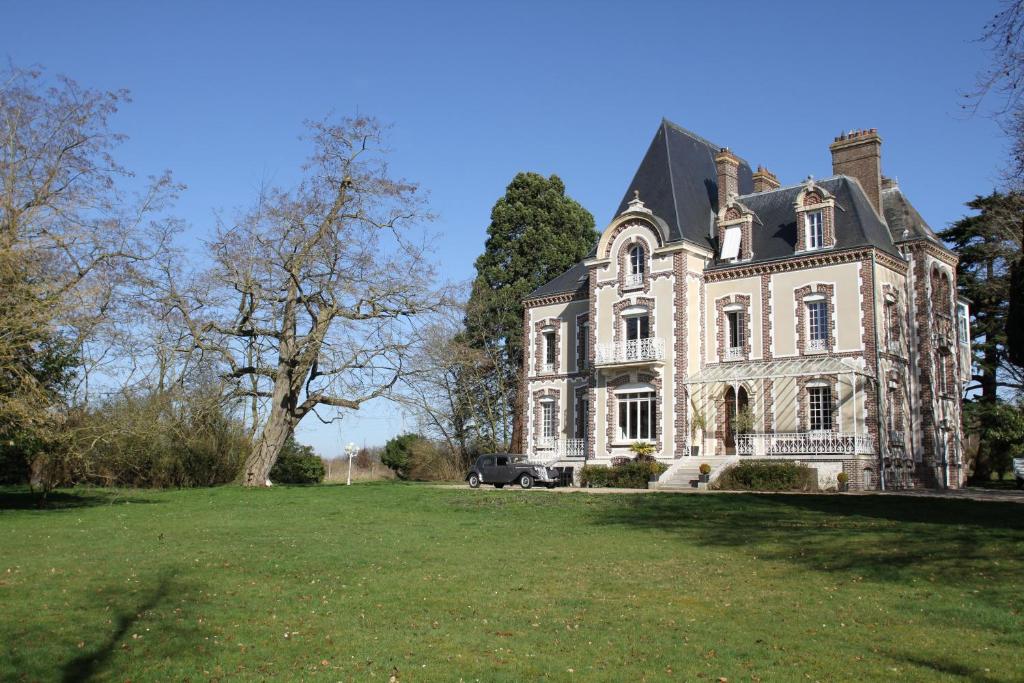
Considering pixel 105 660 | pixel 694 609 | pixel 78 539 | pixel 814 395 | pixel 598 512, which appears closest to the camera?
pixel 105 660

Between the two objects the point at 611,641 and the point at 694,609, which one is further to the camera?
the point at 694,609

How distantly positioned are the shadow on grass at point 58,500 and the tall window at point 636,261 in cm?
1824

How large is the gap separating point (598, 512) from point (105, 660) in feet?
39.9

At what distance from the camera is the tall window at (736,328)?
31.0 metres

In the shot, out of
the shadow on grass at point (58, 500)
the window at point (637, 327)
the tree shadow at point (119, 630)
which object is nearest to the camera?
the tree shadow at point (119, 630)

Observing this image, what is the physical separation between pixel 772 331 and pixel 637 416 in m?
5.56

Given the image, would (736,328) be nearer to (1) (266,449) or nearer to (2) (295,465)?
(1) (266,449)

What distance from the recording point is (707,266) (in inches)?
1260

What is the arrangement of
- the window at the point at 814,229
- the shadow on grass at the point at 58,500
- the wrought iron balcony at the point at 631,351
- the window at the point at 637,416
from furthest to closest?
the window at the point at 637,416
the wrought iron balcony at the point at 631,351
the window at the point at 814,229
the shadow on grass at the point at 58,500

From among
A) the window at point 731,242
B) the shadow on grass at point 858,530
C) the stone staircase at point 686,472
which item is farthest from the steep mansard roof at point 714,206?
the shadow on grass at point 858,530

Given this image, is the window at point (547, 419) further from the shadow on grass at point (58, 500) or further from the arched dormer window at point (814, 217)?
the shadow on grass at point (58, 500)

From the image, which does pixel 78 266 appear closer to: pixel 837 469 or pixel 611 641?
pixel 611 641

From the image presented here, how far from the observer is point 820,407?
28.6 m

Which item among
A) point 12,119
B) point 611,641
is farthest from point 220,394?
point 611,641
